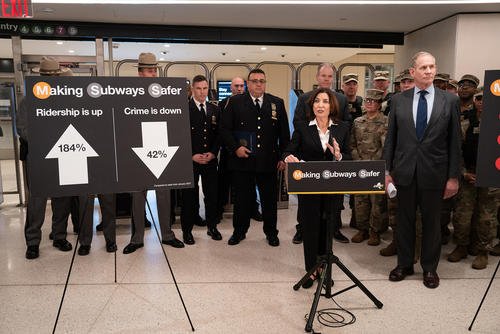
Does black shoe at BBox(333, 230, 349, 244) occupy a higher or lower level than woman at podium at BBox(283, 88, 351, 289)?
lower

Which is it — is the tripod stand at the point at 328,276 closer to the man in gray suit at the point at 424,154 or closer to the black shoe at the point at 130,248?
the man in gray suit at the point at 424,154

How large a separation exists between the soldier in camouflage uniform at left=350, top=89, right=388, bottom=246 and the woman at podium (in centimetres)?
93

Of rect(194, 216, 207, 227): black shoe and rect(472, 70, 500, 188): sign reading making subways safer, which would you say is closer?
rect(472, 70, 500, 188): sign reading making subways safer

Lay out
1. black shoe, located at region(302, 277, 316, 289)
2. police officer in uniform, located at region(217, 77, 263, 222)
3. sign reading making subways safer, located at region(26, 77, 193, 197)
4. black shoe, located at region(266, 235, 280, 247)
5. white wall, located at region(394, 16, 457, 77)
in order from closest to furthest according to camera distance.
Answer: sign reading making subways safer, located at region(26, 77, 193, 197)
black shoe, located at region(302, 277, 316, 289)
black shoe, located at region(266, 235, 280, 247)
police officer in uniform, located at region(217, 77, 263, 222)
white wall, located at region(394, 16, 457, 77)

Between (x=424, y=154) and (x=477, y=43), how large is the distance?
3.85 meters

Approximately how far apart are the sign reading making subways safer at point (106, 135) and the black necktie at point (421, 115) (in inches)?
69.7

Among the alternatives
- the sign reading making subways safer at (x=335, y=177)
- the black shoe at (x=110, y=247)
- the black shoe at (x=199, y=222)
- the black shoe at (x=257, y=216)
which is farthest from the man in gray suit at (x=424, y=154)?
the black shoe at (x=110, y=247)

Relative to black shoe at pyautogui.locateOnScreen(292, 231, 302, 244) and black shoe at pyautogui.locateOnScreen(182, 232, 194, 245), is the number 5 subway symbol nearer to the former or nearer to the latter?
black shoe at pyautogui.locateOnScreen(182, 232, 194, 245)

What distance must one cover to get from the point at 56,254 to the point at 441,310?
11.1ft

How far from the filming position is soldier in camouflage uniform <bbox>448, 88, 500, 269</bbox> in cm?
383

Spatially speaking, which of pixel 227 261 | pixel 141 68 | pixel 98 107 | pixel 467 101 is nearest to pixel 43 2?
pixel 141 68

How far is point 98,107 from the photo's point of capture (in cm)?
258

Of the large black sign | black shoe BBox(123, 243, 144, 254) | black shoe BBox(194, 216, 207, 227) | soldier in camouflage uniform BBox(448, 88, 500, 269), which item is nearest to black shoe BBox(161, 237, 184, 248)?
black shoe BBox(123, 243, 144, 254)

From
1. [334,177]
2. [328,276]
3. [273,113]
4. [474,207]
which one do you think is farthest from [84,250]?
[474,207]
